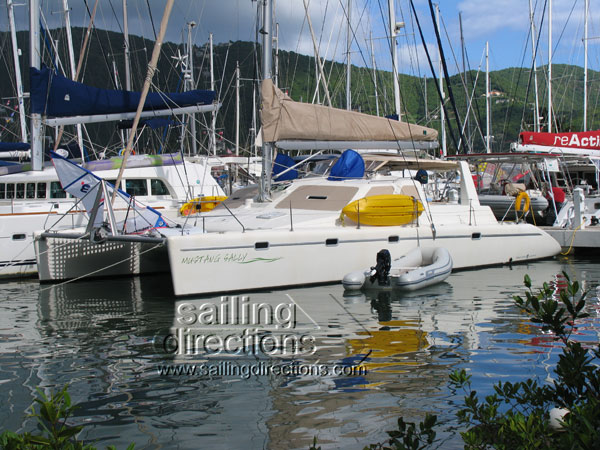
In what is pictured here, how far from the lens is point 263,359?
6.82 metres

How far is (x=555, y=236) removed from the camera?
16078 millimetres

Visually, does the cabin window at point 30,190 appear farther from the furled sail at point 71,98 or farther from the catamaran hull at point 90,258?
the catamaran hull at point 90,258

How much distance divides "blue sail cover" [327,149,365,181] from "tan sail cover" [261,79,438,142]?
1.24 feet

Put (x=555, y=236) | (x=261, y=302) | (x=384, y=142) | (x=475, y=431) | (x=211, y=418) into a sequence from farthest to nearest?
(x=555, y=236), (x=384, y=142), (x=261, y=302), (x=211, y=418), (x=475, y=431)

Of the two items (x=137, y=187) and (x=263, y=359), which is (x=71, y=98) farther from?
(x=263, y=359)

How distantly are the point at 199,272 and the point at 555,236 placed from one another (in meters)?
9.69

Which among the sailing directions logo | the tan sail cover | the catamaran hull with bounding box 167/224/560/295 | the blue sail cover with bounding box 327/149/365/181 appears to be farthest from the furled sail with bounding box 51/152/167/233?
the blue sail cover with bounding box 327/149/365/181

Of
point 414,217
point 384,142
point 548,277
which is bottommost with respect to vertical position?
point 548,277

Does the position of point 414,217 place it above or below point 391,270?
above

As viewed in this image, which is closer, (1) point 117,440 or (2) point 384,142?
(1) point 117,440

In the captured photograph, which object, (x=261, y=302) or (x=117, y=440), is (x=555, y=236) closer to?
(x=261, y=302)

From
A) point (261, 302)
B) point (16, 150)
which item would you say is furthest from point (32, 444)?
point (16, 150)

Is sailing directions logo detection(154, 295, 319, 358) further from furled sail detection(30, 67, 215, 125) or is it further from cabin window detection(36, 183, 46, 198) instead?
cabin window detection(36, 183, 46, 198)

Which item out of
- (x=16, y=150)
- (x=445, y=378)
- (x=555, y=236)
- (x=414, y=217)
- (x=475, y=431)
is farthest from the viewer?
(x=16, y=150)
